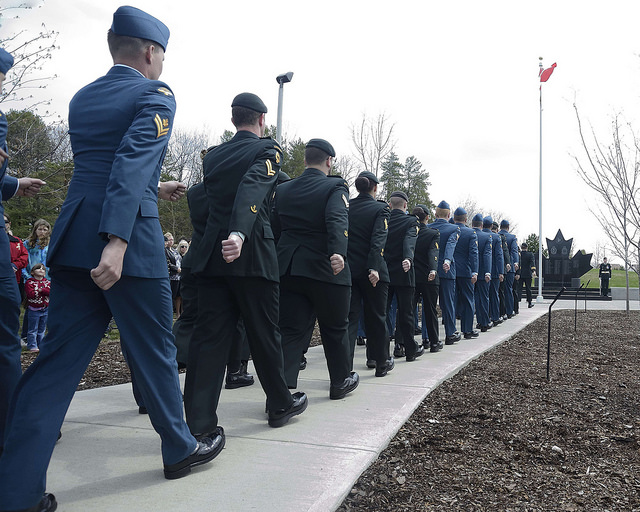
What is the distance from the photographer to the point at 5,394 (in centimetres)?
304

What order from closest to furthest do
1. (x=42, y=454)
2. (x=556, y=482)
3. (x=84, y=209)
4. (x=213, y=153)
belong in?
1. (x=42, y=454)
2. (x=84, y=209)
3. (x=556, y=482)
4. (x=213, y=153)

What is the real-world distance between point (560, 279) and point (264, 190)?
120 ft

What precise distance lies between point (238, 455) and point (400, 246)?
4477 millimetres

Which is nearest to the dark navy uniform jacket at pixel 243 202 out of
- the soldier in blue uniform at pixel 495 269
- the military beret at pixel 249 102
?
the military beret at pixel 249 102

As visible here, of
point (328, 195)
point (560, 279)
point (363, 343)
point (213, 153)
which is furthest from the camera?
point (560, 279)

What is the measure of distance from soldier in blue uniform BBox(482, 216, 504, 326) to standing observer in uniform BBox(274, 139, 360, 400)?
751 centimetres

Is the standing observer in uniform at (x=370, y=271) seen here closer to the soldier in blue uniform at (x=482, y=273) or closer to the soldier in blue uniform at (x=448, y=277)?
the soldier in blue uniform at (x=448, y=277)

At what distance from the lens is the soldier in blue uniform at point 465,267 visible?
9.97 metres

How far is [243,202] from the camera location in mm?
3428

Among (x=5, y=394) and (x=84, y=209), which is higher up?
(x=84, y=209)

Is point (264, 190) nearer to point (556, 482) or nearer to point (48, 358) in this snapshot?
point (48, 358)

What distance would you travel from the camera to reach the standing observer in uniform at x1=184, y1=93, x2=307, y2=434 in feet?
11.3

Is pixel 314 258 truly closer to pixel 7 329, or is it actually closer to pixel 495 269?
pixel 7 329

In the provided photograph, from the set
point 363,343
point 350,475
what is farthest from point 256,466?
point 363,343
